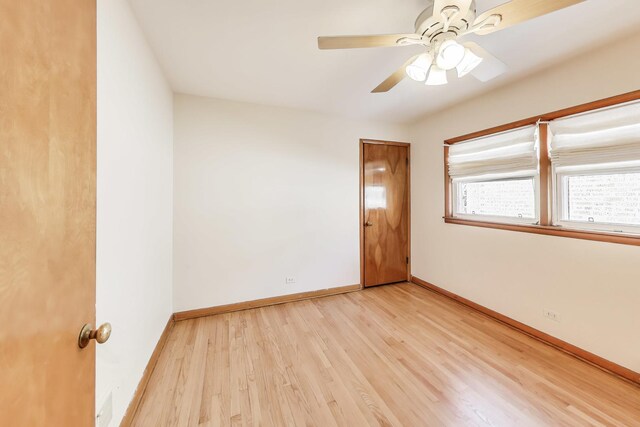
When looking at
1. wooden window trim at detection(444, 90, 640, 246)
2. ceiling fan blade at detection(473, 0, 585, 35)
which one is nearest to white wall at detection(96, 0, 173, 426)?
ceiling fan blade at detection(473, 0, 585, 35)

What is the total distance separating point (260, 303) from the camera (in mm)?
2795

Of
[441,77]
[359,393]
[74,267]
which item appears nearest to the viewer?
[74,267]

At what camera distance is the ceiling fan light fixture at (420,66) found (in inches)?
53.5

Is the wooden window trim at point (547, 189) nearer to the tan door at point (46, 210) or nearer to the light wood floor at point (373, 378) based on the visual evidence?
the light wood floor at point (373, 378)

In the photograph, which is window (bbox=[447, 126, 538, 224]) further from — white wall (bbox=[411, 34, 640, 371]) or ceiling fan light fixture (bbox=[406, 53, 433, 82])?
ceiling fan light fixture (bbox=[406, 53, 433, 82])

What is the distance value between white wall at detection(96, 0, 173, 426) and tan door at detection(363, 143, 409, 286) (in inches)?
94.5

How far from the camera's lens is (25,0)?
1.48 feet

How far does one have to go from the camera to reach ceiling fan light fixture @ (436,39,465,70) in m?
1.19

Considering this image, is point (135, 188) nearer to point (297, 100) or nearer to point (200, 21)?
point (200, 21)

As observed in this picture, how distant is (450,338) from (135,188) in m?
2.70

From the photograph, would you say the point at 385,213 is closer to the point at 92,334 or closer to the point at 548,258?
the point at 548,258

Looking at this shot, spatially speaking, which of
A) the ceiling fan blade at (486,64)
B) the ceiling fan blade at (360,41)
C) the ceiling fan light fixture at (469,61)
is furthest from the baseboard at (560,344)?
the ceiling fan blade at (360,41)

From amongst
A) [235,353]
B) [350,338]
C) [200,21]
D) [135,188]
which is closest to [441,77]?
[200,21]

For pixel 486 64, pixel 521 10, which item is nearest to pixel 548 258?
pixel 486 64
